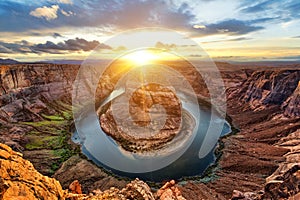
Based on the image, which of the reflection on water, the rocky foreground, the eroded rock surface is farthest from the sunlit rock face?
the eroded rock surface

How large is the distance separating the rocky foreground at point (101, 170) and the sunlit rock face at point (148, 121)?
31.4ft

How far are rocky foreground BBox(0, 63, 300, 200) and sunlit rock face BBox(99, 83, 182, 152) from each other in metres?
9.57

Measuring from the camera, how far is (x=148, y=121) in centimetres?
5181

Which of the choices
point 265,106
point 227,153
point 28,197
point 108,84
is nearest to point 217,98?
point 265,106

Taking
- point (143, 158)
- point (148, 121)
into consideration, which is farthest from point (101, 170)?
point (148, 121)

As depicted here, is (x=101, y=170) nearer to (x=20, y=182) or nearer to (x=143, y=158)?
(x=143, y=158)

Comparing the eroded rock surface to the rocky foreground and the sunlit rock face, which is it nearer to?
the rocky foreground

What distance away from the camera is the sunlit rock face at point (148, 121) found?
47.4m

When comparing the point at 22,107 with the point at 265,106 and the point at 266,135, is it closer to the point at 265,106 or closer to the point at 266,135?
the point at 266,135

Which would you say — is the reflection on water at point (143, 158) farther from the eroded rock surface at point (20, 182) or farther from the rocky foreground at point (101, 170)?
the eroded rock surface at point (20, 182)

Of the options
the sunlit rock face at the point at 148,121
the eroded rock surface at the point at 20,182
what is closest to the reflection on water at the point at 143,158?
the sunlit rock face at the point at 148,121

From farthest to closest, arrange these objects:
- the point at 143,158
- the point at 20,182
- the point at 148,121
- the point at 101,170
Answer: the point at 148,121 < the point at 143,158 < the point at 101,170 < the point at 20,182

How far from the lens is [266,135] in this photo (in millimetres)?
52906

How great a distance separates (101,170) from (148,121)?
17.2m
